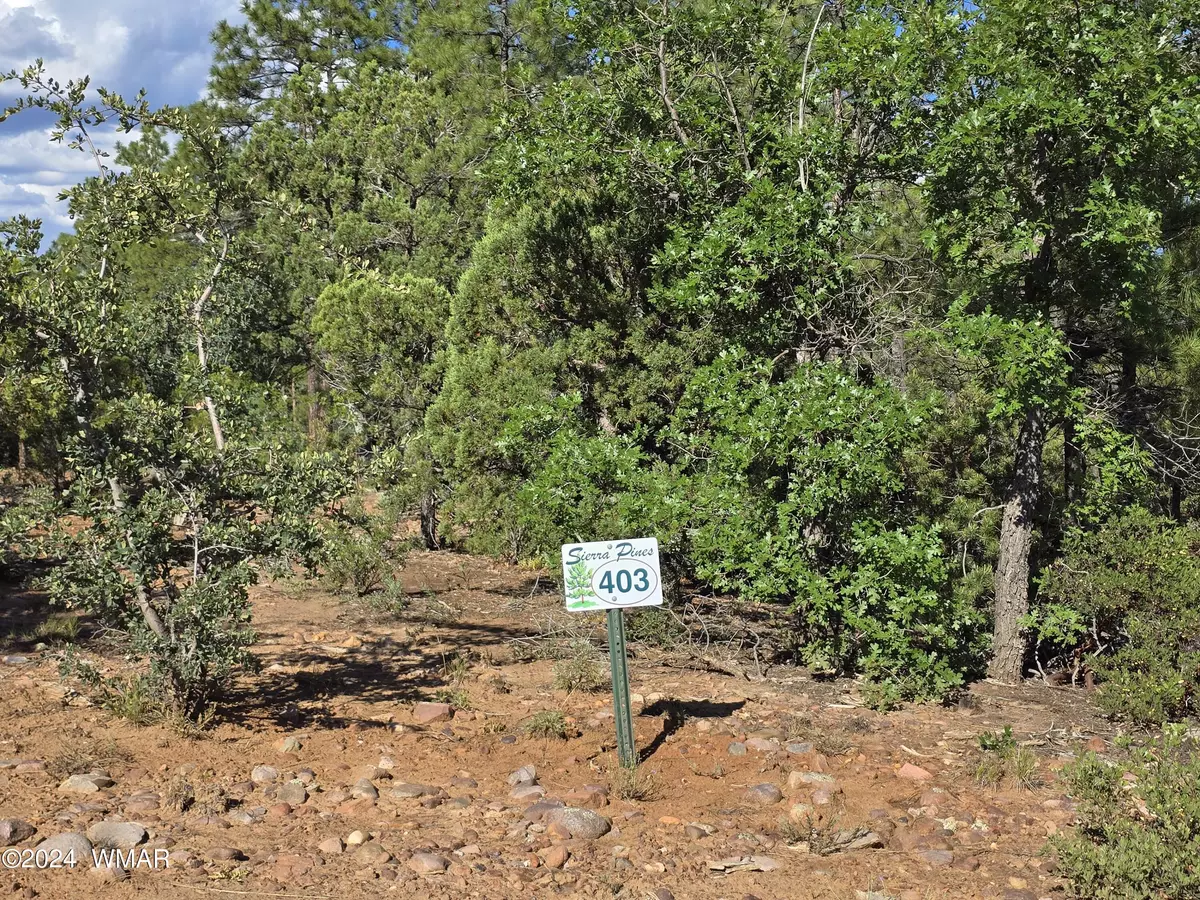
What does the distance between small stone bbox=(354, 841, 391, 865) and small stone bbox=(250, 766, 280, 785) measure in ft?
3.62

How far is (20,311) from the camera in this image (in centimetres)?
645

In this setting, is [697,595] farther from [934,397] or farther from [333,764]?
[333,764]

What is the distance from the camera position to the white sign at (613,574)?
6.25m

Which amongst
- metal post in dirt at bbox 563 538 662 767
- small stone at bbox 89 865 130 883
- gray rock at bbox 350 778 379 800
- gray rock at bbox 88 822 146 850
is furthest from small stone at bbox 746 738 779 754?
small stone at bbox 89 865 130 883

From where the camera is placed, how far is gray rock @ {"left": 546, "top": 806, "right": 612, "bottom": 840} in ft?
17.3

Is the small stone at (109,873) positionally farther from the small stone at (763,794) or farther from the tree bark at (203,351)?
the small stone at (763,794)

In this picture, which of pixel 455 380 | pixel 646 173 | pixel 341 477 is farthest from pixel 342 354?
pixel 341 477

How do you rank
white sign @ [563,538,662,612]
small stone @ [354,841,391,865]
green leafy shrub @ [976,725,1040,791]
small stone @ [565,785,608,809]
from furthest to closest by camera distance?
1. white sign @ [563,538,662,612]
2. green leafy shrub @ [976,725,1040,791]
3. small stone @ [565,785,608,809]
4. small stone @ [354,841,391,865]

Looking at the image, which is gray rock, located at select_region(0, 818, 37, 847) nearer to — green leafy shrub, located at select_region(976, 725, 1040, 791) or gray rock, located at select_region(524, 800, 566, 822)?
gray rock, located at select_region(524, 800, 566, 822)

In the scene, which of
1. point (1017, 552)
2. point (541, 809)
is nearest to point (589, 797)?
point (541, 809)

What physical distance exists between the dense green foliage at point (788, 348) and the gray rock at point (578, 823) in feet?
7.88

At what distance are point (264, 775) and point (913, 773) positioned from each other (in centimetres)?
384

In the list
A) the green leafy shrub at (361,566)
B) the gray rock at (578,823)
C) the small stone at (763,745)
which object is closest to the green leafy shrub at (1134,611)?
the small stone at (763,745)

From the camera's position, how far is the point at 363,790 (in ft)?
18.9
